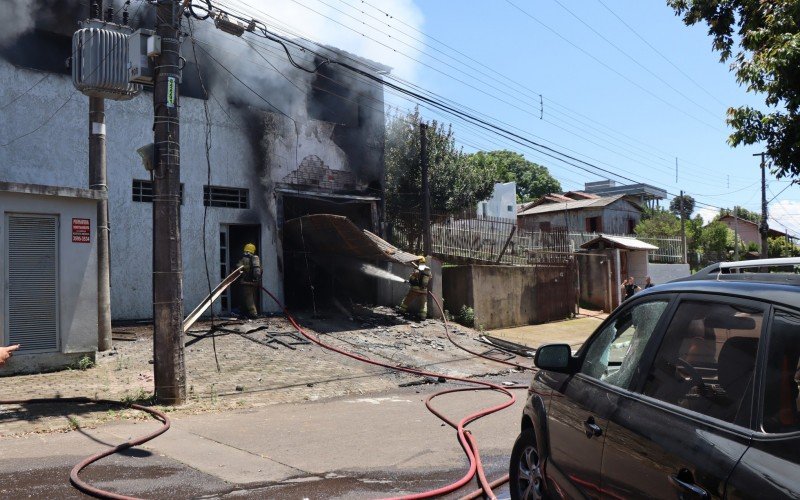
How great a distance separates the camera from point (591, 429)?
3.34 meters

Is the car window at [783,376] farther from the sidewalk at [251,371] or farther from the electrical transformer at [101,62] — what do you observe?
the electrical transformer at [101,62]

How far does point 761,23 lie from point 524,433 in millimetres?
8798

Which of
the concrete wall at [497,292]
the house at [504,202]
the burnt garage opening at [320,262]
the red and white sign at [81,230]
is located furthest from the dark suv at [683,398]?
the house at [504,202]

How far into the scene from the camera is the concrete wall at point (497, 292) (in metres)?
18.8

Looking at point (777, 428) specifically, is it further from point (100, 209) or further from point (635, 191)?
point (635, 191)

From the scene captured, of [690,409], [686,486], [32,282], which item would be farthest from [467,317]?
[686,486]

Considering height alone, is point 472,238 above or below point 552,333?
above

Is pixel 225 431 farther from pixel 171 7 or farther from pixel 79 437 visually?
pixel 171 7

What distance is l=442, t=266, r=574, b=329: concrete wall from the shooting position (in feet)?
61.8

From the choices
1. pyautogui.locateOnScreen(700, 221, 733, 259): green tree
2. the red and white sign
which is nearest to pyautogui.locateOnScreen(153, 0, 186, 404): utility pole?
the red and white sign

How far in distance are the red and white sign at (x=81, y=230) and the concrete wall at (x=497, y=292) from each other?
34.2ft

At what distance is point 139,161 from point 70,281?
17.2 ft

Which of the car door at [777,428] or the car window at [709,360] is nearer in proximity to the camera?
the car door at [777,428]

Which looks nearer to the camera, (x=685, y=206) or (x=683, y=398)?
(x=683, y=398)
